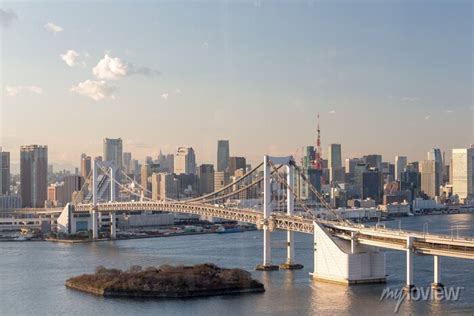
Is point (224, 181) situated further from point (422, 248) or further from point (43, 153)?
point (422, 248)

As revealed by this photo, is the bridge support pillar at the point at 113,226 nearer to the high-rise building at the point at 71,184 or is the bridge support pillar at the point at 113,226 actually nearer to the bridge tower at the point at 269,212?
the bridge tower at the point at 269,212

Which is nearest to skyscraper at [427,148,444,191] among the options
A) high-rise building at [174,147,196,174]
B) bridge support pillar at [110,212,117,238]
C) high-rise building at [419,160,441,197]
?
high-rise building at [419,160,441,197]

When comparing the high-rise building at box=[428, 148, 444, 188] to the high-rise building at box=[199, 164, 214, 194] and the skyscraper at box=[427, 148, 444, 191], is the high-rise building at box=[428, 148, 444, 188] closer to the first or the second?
the skyscraper at box=[427, 148, 444, 191]

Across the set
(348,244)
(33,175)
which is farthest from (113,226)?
(33,175)

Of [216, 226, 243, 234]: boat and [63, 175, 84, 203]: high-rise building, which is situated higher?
[63, 175, 84, 203]: high-rise building

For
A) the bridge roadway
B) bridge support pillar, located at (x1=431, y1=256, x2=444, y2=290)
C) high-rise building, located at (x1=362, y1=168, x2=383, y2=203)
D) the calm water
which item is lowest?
the calm water

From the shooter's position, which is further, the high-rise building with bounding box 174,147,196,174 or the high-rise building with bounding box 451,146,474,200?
the high-rise building with bounding box 451,146,474,200

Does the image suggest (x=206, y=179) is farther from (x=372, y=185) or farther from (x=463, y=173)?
(x=463, y=173)
